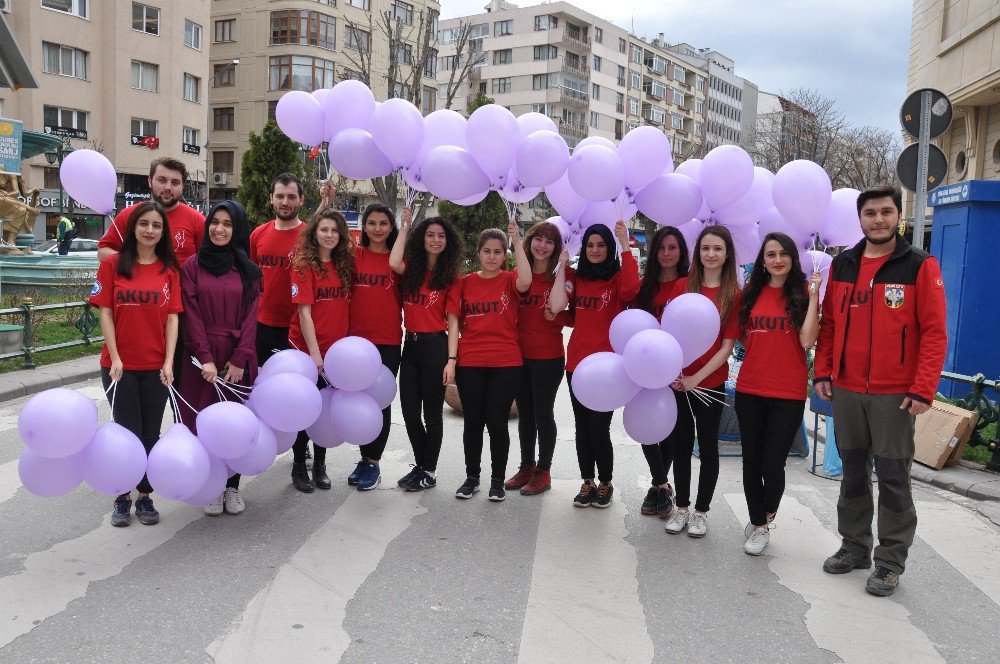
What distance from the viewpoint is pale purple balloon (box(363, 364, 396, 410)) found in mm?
5418

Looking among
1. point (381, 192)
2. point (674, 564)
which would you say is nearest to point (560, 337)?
point (674, 564)

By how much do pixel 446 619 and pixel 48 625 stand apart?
1.75 metres

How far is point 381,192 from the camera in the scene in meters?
17.7

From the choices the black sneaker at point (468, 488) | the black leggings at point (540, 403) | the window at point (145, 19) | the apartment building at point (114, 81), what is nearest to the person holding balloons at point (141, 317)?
the black sneaker at point (468, 488)

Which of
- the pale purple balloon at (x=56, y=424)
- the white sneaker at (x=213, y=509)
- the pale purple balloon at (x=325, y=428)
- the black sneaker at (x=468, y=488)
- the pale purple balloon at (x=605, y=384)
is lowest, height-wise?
the white sneaker at (x=213, y=509)

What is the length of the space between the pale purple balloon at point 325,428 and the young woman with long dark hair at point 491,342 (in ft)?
2.89

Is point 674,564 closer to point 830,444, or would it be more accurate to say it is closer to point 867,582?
point 867,582

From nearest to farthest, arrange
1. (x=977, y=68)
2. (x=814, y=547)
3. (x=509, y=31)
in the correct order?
(x=814, y=547) → (x=977, y=68) → (x=509, y=31)

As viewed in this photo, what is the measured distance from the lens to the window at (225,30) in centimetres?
5012

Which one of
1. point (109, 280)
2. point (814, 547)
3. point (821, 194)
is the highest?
point (821, 194)

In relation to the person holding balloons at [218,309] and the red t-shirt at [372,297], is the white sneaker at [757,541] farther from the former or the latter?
the person holding balloons at [218,309]

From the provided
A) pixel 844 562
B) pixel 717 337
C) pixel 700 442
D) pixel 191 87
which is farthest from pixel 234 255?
pixel 191 87

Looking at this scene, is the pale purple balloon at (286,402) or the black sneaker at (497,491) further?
the black sneaker at (497,491)

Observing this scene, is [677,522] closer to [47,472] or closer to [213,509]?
[213,509]
